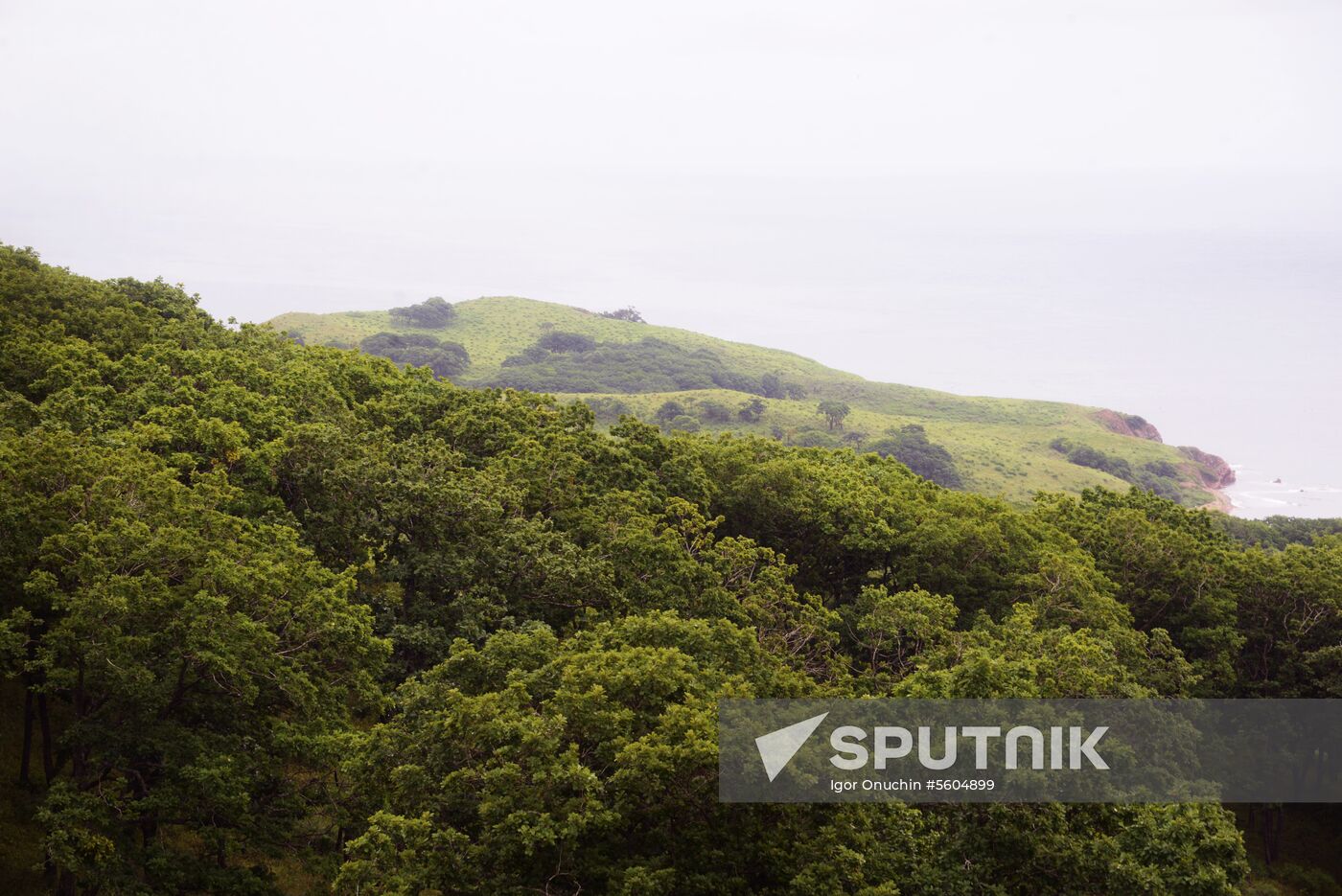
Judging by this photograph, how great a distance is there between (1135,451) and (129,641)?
5657 inches

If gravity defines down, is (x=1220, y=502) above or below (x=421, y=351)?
below

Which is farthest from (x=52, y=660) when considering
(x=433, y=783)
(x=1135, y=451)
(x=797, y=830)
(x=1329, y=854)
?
(x=1135, y=451)

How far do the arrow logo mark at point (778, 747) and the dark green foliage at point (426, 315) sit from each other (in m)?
168

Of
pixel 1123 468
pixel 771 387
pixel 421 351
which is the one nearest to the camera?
pixel 1123 468

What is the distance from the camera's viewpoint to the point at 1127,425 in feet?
533

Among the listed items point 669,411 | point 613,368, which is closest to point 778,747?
point 669,411

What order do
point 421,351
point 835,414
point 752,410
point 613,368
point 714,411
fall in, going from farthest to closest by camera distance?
point 613,368, point 421,351, point 752,410, point 714,411, point 835,414

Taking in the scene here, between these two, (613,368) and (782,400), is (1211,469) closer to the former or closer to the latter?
(782,400)

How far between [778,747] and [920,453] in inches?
4043

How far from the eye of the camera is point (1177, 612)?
39.8m

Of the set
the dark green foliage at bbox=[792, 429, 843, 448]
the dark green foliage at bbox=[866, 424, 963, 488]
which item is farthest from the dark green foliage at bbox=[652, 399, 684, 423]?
the dark green foliage at bbox=[866, 424, 963, 488]

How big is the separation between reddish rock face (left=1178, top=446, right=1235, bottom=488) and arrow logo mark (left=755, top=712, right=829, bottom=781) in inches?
5355

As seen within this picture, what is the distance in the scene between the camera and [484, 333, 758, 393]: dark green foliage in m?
159

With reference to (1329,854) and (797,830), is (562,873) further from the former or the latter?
(1329,854)
